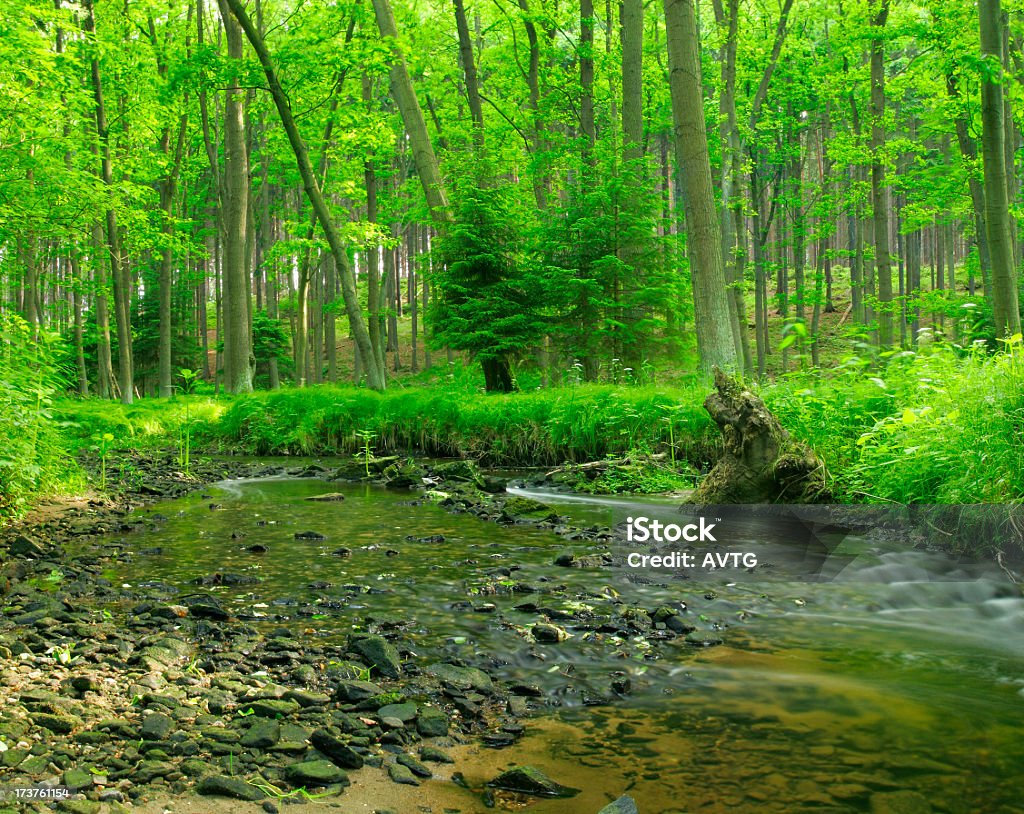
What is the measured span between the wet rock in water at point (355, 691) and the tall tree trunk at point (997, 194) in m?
9.44

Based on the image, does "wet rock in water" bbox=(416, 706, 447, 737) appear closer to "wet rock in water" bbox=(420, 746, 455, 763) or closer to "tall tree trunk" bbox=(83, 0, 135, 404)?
"wet rock in water" bbox=(420, 746, 455, 763)

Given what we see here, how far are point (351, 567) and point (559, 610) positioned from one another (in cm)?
207

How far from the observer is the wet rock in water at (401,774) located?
105 inches

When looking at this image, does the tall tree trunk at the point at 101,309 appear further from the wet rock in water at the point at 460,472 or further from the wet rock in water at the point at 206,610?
the wet rock in water at the point at 206,610

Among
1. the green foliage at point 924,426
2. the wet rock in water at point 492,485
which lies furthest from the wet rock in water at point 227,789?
the wet rock in water at point 492,485

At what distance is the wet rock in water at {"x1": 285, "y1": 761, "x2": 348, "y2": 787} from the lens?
257 cm

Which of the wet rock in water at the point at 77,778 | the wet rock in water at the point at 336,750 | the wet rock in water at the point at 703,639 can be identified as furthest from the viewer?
the wet rock in water at the point at 703,639

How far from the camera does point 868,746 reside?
2980 mm

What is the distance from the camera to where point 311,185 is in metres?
16.8

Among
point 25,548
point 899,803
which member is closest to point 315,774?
point 899,803

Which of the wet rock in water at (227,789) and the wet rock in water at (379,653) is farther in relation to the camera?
the wet rock in water at (379,653)

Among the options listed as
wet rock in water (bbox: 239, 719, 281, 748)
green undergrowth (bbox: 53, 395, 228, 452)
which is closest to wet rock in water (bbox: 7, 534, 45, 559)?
wet rock in water (bbox: 239, 719, 281, 748)

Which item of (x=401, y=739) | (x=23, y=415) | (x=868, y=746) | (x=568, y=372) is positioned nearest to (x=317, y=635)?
(x=401, y=739)

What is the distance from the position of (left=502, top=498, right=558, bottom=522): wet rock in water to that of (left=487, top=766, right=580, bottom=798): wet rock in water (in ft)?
16.9
